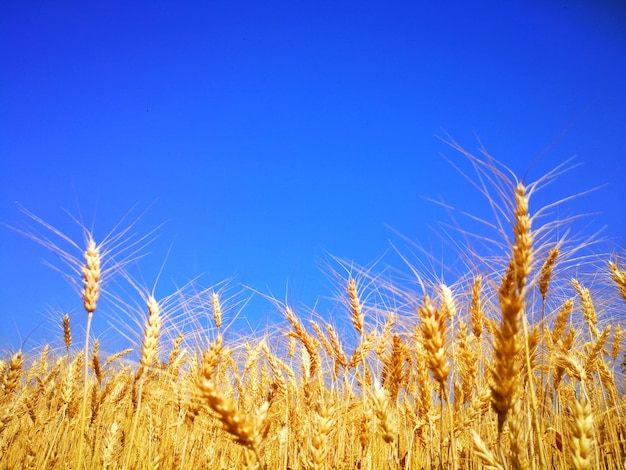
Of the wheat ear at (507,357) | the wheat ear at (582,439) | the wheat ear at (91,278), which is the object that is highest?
the wheat ear at (91,278)

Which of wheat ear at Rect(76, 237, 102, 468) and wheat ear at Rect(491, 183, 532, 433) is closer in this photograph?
wheat ear at Rect(491, 183, 532, 433)

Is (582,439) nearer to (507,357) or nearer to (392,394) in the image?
(507,357)

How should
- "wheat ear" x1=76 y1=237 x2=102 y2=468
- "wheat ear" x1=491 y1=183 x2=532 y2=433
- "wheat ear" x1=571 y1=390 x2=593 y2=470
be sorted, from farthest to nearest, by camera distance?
"wheat ear" x1=76 y1=237 x2=102 y2=468
"wheat ear" x1=491 y1=183 x2=532 y2=433
"wheat ear" x1=571 y1=390 x2=593 y2=470

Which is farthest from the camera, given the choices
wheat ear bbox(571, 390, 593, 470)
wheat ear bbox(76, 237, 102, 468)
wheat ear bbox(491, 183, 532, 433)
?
wheat ear bbox(76, 237, 102, 468)

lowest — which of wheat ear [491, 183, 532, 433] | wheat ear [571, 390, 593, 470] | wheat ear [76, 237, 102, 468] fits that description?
wheat ear [571, 390, 593, 470]

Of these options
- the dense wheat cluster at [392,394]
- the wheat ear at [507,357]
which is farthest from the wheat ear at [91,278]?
the wheat ear at [507,357]

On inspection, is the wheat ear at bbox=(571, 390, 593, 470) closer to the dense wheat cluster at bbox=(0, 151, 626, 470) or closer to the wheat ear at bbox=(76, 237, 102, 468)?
the dense wheat cluster at bbox=(0, 151, 626, 470)

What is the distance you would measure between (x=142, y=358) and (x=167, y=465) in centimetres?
155

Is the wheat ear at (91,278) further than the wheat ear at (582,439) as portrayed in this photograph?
Yes

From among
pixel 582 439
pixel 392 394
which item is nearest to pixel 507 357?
pixel 582 439

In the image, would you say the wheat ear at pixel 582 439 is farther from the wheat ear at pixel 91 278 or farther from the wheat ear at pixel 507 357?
the wheat ear at pixel 91 278

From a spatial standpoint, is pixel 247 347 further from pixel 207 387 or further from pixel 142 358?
pixel 207 387

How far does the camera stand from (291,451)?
3865 millimetres

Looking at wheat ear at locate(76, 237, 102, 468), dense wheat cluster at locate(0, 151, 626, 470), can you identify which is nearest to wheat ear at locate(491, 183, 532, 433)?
dense wheat cluster at locate(0, 151, 626, 470)
